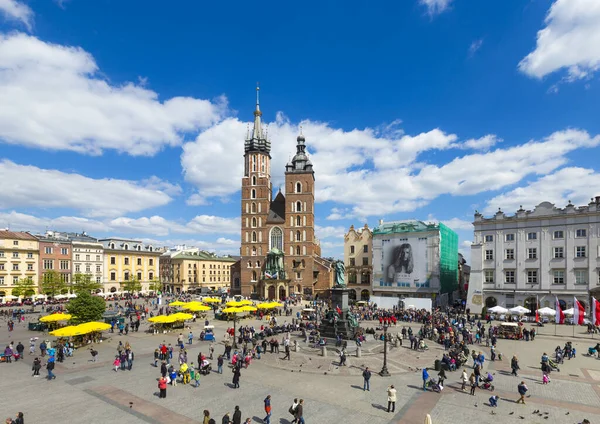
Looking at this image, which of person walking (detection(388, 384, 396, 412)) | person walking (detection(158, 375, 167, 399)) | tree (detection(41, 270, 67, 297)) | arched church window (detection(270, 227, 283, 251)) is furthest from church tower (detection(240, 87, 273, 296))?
person walking (detection(388, 384, 396, 412))

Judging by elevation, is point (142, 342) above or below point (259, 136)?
below

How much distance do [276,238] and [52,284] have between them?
4134 cm

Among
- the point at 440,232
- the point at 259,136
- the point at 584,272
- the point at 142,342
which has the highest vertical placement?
the point at 259,136

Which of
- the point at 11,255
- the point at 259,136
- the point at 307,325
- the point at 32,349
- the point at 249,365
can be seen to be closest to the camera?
the point at 249,365

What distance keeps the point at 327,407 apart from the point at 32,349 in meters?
22.5

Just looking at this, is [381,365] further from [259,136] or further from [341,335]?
[259,136]

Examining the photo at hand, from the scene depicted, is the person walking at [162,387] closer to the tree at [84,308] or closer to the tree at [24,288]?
the tree at [84,308]

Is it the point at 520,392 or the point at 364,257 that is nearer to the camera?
the point at 520,392

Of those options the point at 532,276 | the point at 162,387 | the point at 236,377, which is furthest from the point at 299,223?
the point at 162,387

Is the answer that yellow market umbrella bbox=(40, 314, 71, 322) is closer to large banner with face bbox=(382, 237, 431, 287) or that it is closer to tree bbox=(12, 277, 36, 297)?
tree bbox=(12, 277, 36, 297)

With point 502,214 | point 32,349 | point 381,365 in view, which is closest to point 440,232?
point 502,214

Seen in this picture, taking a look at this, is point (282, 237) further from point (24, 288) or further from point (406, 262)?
point (24, 288)

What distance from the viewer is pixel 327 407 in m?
15.9

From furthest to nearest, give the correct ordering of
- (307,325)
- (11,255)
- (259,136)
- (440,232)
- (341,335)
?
(259,136)
(11,255)
(440,232)
(307,325)
(341,335)
